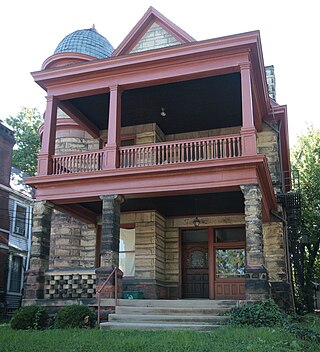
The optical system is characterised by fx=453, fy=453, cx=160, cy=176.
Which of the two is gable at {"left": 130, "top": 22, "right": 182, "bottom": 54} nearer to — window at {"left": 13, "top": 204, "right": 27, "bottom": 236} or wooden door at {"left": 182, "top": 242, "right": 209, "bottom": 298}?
wooden door at {"left": 182, "top": 242, "right": 209, "bottom": 298}

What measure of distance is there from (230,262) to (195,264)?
1.30 metres

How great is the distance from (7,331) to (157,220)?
709cm

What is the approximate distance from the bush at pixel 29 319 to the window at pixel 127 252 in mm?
5006

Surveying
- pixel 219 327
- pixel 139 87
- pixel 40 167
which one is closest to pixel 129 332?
pixel 219 327

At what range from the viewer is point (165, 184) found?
12.7 meters

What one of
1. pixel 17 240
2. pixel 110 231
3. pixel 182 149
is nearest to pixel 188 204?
pixel 182 149

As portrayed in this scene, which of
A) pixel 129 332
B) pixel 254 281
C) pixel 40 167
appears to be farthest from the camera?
pixel 40 167

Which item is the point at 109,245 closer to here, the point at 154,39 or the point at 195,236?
the point at 195,236

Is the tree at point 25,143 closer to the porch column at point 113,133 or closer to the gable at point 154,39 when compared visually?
the gable at point 154,39


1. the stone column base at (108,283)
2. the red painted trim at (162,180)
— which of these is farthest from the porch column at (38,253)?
the stone column base at (108,283)

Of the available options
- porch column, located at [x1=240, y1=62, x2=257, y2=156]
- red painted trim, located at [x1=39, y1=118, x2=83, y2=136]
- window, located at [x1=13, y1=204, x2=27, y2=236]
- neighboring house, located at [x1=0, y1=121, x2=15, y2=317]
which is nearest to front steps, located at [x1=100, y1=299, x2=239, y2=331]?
porch column, located at [x1=240, y1=62, x2=257, y2=156]

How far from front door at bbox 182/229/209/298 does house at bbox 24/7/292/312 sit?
0.13 feet

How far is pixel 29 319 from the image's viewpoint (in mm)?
10930

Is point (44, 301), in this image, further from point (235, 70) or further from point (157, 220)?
point (235, 70)
